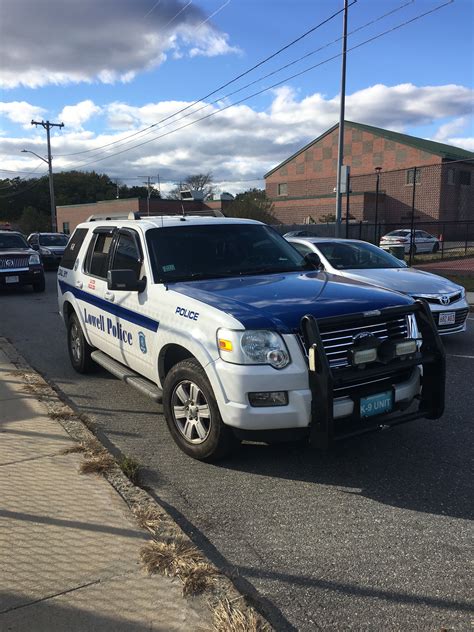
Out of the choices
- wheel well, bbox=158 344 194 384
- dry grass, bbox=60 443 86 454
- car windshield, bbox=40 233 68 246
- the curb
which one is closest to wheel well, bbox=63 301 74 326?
the curb

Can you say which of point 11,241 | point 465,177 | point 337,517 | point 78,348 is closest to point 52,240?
point 11,241

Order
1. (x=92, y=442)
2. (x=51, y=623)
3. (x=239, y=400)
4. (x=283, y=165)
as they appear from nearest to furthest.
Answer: (x=51, y=623) → (x=239, y=400) → (x=92, y=442) → (x=283, y=165)

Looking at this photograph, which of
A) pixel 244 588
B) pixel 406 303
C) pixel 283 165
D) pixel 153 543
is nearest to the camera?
pixel 244 588

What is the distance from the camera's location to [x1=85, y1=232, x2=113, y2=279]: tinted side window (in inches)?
237

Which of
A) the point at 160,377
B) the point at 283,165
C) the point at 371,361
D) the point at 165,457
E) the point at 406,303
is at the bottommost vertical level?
→ the point at 165,457

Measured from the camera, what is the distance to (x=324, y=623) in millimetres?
2537

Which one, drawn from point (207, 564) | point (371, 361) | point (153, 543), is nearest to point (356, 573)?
point (207, 564)

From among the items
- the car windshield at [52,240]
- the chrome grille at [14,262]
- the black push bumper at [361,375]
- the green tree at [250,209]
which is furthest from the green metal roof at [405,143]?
the black push bumper at [361,375]

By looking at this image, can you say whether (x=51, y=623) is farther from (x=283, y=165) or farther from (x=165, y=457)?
(x=283, y=165)

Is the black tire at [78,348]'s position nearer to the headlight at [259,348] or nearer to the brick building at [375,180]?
the headlight at [259,348]

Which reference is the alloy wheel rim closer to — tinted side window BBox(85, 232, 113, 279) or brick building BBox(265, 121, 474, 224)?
tinted side window BBox(85, 232, 113, 279)

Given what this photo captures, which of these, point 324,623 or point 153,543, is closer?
point 324,623

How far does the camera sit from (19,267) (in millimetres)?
15820

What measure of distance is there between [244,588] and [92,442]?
2.18 m
